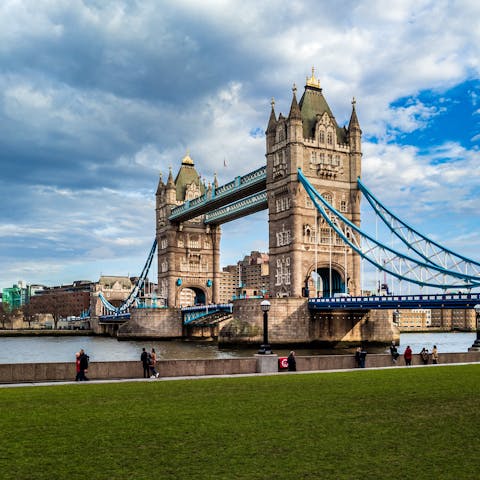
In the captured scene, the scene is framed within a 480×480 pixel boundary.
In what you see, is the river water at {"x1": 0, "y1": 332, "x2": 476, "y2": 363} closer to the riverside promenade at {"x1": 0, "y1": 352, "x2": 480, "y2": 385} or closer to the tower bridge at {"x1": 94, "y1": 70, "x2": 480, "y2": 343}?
the tower bridge at {"x1": 94, "y1": 70, "x2": 480, "y2": 343}

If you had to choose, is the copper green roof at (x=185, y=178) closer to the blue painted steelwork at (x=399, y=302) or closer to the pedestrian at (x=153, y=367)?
the blue painted steelwork at (x=399, y=302)

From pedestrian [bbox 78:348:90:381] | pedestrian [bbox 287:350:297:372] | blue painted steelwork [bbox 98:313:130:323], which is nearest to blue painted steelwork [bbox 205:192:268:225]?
blue painted steelwork [bbox 98:313:130:323]

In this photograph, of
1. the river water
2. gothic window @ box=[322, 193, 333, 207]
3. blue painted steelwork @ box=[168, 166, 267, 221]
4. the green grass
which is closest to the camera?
the green grass

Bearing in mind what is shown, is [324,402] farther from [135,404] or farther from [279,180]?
[279,180]

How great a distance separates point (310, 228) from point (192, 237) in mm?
37221

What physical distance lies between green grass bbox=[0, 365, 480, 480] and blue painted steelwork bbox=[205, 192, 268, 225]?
5601 centimetres

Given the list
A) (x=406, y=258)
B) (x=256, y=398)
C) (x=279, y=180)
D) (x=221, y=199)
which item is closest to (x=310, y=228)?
(x=279, y=180)

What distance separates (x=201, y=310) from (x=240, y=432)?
70.5 m

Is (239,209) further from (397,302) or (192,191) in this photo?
(397,302)

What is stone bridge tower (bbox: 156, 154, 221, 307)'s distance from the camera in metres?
99.2

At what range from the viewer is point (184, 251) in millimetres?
100500

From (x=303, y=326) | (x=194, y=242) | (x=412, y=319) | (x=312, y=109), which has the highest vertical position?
(x=312, y=109)

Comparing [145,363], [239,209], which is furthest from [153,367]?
[239,209]

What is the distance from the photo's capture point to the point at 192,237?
333ft
